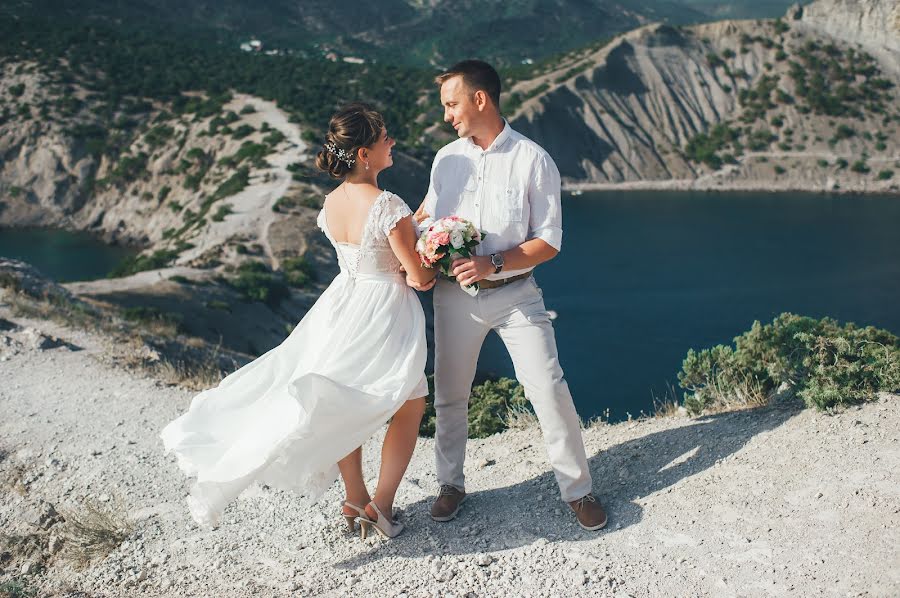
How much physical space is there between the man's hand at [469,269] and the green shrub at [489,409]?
3.55 m

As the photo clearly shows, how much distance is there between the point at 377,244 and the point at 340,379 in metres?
0.79

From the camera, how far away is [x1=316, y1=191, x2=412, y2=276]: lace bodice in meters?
4.53

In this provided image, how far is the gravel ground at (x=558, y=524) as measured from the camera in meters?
4.45

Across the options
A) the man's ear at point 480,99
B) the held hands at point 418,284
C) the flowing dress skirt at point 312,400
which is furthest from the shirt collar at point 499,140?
the flowing dress skirt at point 312,400

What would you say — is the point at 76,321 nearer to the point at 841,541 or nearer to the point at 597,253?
the point at 841,541

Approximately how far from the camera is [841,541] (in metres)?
4.48

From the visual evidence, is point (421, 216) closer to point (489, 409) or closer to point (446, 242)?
point (446, 242)

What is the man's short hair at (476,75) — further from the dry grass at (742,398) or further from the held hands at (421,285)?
the dry grass at (742,398)

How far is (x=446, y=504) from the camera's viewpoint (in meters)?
5.26

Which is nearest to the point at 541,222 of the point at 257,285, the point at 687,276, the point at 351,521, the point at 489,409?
the point at 351,521

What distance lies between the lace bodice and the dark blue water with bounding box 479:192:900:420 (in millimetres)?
23382

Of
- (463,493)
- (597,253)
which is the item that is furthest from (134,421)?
(597,253)

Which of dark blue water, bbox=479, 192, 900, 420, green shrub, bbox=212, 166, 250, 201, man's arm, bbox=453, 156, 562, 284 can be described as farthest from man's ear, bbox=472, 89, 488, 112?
green shrub, bbox=212, 166, 250, 201

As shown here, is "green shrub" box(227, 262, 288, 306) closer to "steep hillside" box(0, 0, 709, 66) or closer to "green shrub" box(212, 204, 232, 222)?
"green shrub" box(212, 204, 232, 222)
